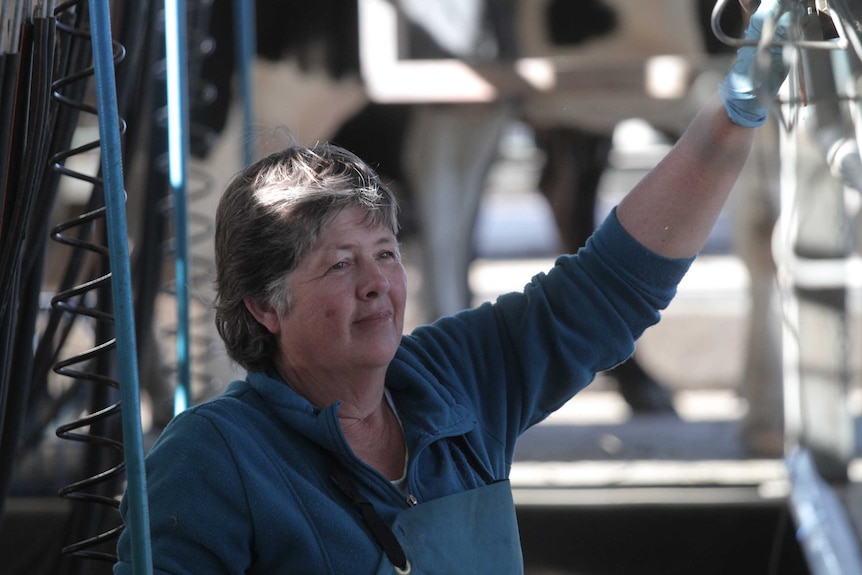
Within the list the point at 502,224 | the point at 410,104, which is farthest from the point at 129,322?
the point at 502,224

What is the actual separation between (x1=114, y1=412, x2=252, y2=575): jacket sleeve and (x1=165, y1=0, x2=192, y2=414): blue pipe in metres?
0.43

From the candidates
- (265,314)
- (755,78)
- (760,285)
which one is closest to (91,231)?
(265,314)

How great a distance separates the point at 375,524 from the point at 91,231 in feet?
1.90

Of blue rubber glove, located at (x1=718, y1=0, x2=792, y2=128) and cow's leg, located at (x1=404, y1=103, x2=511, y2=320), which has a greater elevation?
blue rubber glove, located at (x1=718, y1=0, x2=792, y2=128)

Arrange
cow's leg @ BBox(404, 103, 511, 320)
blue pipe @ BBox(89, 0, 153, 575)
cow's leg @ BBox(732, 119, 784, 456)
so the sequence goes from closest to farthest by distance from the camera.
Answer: blue pipe @ BBox(89, 0, 153, 575) < cow's leg @ BBox(732, 119, 784, 456) < cow's leg @ BBox(404, 103, 511, 320)

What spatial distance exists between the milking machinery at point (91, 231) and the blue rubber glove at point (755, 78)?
473mm

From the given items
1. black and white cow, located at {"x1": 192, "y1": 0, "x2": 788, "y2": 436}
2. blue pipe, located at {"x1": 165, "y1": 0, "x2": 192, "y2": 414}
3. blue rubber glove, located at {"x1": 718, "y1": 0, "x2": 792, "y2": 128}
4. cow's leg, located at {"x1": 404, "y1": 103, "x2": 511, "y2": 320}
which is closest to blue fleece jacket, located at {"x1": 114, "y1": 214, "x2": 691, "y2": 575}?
blue rubber glove, located at {"x1": 718, "y1": 0, "x2": 792, "y2": 128}

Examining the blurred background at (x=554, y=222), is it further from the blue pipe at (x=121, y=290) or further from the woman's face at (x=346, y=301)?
the blue pipe at (x=121, y=290)

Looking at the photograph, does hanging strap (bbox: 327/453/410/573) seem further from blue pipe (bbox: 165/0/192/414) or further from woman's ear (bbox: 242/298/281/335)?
blue pipe (bbox: 165/0/192/414)

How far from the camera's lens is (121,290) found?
671mm

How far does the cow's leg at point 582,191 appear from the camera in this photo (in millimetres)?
2732

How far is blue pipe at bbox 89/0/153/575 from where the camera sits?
0.67 meters

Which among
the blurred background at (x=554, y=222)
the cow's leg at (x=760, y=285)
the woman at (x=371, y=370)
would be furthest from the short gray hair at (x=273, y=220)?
the cow's leg at (x=760, y=285)

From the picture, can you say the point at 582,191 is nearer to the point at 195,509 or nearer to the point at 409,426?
the point at 409,426
